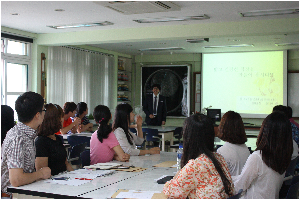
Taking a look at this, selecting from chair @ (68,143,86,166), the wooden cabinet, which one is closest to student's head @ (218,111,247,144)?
chair @ (68,143,86,166)

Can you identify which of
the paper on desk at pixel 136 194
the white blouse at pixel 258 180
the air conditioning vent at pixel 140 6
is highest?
the air conditioning vent at pixel 140 6

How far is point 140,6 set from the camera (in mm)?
5199

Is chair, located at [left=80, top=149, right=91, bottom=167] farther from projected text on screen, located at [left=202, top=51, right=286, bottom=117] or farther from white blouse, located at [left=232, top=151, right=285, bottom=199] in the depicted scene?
projected text on screen, located at [left=202, top=51, right=286, bottom=117]

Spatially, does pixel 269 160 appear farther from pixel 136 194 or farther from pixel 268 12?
pixel 268 12

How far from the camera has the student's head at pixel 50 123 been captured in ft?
10.0

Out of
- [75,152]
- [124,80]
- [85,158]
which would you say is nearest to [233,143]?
[85,158]

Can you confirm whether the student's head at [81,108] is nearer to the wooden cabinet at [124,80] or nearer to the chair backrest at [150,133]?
the chair backrest at [150,133]

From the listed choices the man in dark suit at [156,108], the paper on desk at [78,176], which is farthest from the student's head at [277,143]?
the man in dark suit at [156,108]

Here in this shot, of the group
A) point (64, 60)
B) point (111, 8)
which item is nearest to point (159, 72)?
point (64, 60)

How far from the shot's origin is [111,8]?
540 cm

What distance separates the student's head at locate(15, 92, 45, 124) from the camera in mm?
2523

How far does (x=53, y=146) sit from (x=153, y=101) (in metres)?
6.81

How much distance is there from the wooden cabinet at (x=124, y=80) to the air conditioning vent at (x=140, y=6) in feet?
20.6

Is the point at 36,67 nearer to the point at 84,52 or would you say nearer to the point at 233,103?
the point at 84,52
